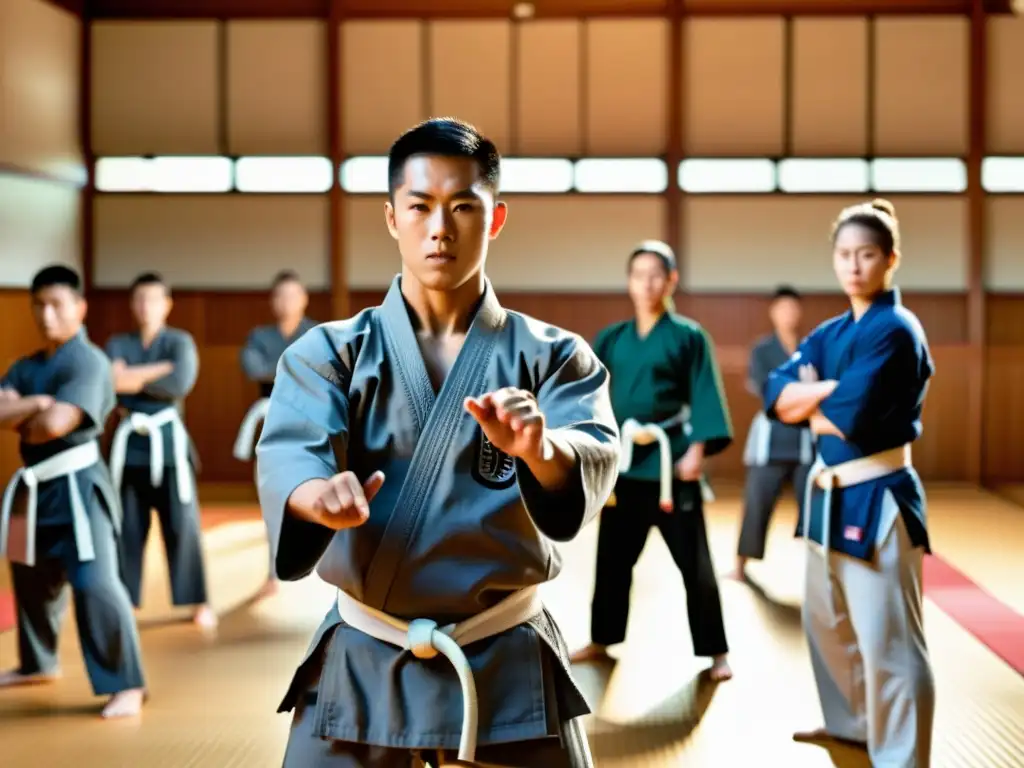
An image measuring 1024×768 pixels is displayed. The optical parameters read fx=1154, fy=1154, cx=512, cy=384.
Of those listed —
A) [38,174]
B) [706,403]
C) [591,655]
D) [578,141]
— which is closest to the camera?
[706,403]

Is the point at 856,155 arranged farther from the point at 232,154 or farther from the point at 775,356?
the point at 232,154

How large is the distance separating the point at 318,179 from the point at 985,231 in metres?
4.96

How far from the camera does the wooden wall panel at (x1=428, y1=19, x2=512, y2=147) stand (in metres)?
8.53

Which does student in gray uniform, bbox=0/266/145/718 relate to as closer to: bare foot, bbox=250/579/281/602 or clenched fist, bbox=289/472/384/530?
bare foot, bbox=250/579/281/602

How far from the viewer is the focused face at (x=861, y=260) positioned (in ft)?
9.14

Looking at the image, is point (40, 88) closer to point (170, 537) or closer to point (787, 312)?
point (170, 537)

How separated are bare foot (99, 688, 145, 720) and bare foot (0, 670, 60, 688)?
1.27ft

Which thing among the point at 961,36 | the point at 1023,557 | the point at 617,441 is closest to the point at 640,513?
the point at 617,441

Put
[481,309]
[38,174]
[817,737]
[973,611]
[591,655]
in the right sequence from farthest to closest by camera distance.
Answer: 1. [38,174]
2. [973,611]
3. [591,655]
4. [817,737]
5. [481,309]

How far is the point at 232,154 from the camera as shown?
338 inches

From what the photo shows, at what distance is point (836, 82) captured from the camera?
28.0 feet

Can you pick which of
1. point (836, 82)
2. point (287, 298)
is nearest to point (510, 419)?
point (287, 298)

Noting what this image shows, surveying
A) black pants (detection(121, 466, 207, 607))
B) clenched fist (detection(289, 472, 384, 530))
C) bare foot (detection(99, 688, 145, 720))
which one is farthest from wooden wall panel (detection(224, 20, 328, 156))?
clenched fist (detection(289, 472, 384, 530))

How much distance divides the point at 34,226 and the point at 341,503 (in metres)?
7.08
